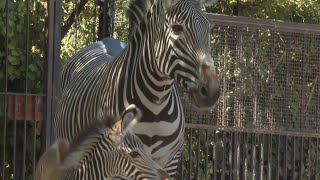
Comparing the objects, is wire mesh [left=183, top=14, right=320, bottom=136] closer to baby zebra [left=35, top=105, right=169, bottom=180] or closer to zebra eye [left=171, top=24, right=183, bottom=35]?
zebra eye [left=171, top=24, right=183, bottom=35]

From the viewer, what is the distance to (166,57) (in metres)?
6.73

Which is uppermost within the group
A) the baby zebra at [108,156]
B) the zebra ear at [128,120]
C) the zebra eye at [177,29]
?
the zebra eye at [177,29]

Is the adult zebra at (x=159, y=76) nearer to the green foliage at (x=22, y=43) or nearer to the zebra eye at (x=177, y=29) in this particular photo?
the zebra eye at (x=177, y=29)

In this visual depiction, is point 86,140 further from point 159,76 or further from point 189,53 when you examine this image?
point 159,76

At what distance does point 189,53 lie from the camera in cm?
651

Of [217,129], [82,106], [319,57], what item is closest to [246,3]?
[319,57]

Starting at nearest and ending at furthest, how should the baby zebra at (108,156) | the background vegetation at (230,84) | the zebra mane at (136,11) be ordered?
the baby zebra at (108,156), the zebra mane at (136,11), the background vegetation at (230,84)

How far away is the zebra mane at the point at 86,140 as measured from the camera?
515 cm

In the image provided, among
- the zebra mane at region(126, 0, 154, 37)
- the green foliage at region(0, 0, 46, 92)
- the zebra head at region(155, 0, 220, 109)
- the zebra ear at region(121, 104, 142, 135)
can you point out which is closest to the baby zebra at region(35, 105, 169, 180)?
the zebra ear at region(121, 104, 142, 135)

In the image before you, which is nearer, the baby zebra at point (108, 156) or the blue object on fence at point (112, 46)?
the baby zebra at point (108, 156)

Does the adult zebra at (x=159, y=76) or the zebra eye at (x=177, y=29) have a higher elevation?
the zebra eye at (x=177, y=29)

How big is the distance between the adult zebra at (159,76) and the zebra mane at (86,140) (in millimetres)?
1230

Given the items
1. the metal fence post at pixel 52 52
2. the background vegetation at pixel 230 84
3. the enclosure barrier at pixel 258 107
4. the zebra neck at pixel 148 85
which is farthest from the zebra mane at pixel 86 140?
the enclosure barrier at pixel 258 107

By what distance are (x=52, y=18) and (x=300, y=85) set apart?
2.81 m
